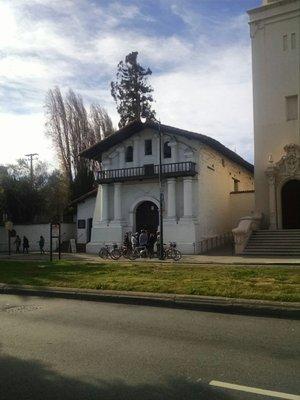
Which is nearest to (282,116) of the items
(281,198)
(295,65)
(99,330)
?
(295,65)

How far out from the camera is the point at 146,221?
3738 centimetres

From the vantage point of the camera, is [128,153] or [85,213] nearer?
[128,153]

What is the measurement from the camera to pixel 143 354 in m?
6.53

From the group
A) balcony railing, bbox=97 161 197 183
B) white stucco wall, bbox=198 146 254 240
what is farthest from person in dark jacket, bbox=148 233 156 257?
balcony railing, bbox=97 161 197 183

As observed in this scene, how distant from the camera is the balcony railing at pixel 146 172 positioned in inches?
1362

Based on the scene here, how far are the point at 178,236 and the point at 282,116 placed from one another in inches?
426

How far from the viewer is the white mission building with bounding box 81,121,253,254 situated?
34.7m

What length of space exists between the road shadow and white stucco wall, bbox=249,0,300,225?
98.8 ft

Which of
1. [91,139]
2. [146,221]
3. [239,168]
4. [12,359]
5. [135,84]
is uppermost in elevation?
[135,84]

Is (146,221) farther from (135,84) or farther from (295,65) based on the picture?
(135,84)

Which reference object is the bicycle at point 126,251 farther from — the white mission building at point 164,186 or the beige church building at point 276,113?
the beige church building at point 276,113

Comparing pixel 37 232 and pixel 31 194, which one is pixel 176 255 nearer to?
pixel 37 232

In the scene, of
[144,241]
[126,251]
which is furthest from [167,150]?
[126,251]

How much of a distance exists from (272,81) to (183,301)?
27976mm
